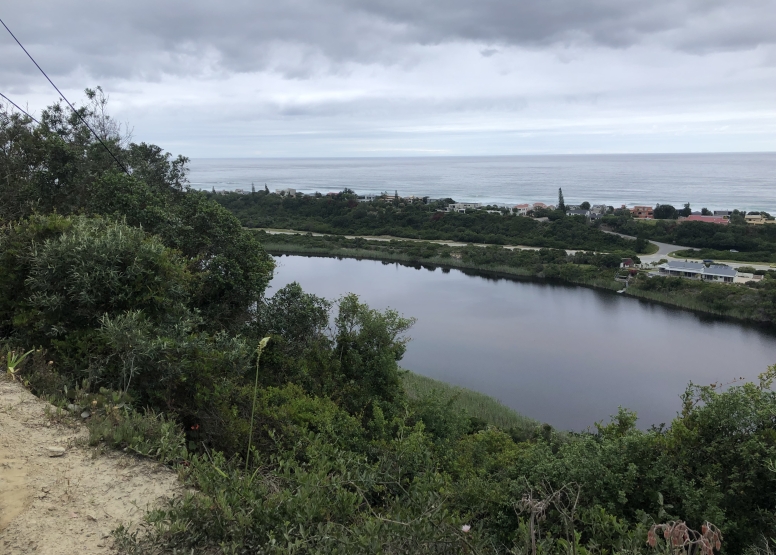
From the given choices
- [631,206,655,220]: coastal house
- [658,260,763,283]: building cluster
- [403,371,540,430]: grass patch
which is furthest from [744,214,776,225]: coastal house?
[403,371,540,430]: grass patch

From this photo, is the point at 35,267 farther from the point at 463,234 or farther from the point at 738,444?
the point at 463,234

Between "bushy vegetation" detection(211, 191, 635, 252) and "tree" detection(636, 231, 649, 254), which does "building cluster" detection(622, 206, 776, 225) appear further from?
"bushy vegetation" detection(211, 191, 635, 252)

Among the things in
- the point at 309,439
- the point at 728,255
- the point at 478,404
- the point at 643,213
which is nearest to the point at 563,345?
the point at 478,404

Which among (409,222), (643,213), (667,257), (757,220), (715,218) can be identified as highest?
(643,213)

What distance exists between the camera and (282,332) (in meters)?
6.93

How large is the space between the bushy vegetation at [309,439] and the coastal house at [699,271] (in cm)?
1866

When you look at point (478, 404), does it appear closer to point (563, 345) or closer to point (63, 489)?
point (563, 345)

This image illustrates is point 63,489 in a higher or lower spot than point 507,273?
higher

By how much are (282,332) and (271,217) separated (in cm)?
3713

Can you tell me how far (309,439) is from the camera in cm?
345

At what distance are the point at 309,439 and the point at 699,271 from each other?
22328mm

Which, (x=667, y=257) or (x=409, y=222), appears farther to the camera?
(x=409, y=222)

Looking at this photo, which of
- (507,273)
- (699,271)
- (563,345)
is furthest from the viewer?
(507,273)

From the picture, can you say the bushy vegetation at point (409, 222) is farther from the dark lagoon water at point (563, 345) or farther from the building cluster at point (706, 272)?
the dark lagoon water at point (563, 345)
